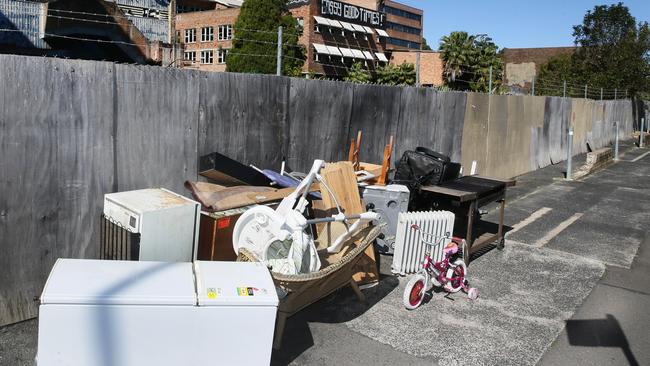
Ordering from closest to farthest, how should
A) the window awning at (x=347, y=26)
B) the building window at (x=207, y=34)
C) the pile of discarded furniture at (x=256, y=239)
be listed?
the pile of discarded furniture at (x=256, y=239) < the building window at (x=207, y=34) < the window awning at (x=347, y=26)

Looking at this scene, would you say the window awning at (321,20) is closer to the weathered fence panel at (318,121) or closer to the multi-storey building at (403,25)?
the multi-storey building at (403,25)

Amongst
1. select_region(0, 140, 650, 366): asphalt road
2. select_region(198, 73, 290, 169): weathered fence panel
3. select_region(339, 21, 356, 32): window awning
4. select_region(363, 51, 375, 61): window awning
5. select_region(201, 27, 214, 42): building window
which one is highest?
select_region(339, 21, 356, 32): window awning

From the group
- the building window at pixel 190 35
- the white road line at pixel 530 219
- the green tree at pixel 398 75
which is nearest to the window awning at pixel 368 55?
the green tree at pixel 398 75

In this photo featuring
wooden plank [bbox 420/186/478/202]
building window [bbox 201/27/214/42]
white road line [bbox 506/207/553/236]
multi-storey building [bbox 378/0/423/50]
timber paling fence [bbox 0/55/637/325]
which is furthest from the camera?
multi-storey building [bbox 378/0/423/50]

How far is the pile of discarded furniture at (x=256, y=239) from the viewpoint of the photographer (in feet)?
11.2

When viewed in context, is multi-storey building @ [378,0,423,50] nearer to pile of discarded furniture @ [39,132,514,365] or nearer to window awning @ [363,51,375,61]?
Result: window awning @ [363,51,375,61]

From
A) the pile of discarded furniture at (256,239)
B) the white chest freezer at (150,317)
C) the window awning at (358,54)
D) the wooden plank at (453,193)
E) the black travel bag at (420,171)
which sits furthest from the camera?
the window awning at (358,54)

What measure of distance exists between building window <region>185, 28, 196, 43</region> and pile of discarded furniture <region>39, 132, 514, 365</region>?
214ft

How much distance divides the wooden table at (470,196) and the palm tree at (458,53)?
5104cm

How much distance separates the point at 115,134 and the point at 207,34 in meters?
65.7

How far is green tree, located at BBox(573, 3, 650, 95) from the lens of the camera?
33875 millimetres

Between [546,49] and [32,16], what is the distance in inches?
2549

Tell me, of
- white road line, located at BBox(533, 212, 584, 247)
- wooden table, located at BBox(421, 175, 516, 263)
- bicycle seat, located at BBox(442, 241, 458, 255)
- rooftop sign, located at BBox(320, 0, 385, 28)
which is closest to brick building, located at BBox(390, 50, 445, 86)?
rooftop sign, located at BBox(320, 0, 385, 28)

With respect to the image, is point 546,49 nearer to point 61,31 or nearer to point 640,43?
point 640,43
